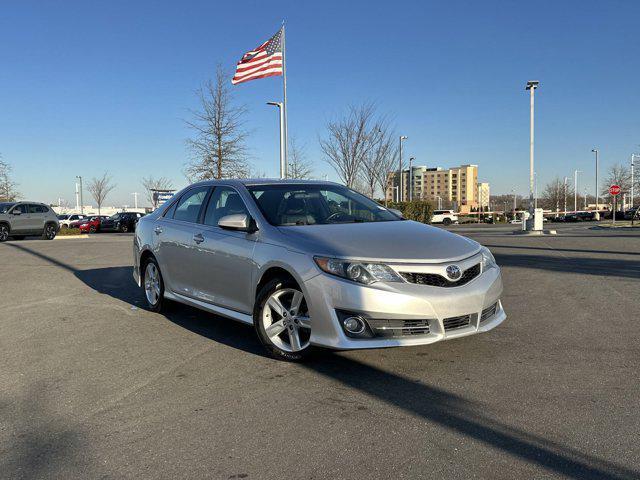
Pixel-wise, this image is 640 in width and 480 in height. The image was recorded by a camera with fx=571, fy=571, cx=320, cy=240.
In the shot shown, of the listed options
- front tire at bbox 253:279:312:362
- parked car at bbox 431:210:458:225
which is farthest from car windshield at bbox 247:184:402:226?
parked car at bbox 431:210:458:225

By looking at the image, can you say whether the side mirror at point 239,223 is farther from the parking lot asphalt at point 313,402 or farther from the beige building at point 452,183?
the beige building at point 452,183

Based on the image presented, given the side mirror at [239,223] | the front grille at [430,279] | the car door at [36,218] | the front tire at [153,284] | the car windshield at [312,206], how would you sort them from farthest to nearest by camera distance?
1. the car door at [36,218]
2. the front tire at [153,284]
3. the car windshield at [312,206]
4. the side mirror at [239,223]
5. the front grille at [430,279]

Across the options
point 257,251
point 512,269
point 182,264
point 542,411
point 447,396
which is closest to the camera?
point 542,411

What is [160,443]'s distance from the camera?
10.5 feet

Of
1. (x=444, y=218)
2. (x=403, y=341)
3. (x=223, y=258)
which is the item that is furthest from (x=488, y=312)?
(x=444, y=218)

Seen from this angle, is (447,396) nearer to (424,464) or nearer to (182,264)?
(424,464)

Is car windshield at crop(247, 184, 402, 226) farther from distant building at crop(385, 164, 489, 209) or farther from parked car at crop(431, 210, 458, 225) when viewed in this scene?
distant building at crop(385, 164, 489, 209)

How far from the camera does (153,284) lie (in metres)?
7.00

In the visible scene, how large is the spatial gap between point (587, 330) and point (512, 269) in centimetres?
485

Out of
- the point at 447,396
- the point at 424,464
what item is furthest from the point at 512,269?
the point at 424,464

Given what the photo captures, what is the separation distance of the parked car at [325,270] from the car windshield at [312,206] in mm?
12

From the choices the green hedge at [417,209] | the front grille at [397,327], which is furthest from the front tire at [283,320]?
the green hedge at [417,209]

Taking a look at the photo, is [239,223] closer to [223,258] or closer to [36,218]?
[223,258]

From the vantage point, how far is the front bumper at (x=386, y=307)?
4.13 meters
